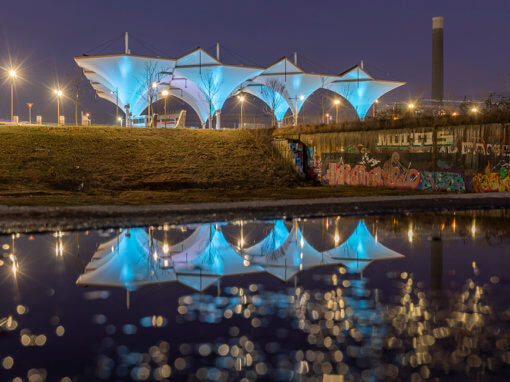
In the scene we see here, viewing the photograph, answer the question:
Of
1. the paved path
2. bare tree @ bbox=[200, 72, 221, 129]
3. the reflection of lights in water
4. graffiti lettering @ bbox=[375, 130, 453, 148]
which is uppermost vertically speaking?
bare tree @ bbox=[200, 72, 221, 129]

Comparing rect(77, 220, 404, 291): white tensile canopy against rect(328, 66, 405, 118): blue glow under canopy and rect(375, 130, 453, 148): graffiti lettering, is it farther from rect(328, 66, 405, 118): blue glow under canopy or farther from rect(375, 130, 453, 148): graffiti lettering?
rect(328, 66, 405, 118): blue glow under canopy

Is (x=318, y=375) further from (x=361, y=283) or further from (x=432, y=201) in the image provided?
(x=432, y=201)

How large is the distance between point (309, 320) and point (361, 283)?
6.09 feet

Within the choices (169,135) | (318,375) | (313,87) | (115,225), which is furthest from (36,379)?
(313,87)

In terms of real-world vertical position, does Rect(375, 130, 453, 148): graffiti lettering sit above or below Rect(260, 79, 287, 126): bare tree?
below

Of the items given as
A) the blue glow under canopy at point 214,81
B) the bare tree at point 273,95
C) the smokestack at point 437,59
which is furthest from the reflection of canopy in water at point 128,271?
the smokestack at point 437,59

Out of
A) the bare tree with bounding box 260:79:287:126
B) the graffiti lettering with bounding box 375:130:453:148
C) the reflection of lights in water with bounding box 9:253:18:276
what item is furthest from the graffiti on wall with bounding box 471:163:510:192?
the bare tree with bounding box 260:79:287:126

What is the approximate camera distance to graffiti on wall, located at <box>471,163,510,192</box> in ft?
76.7

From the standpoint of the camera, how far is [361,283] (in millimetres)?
6898

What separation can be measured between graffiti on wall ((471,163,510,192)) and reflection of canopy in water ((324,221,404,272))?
14.9 meters

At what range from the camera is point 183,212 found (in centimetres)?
1485

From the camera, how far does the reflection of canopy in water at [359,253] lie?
8.29 meters

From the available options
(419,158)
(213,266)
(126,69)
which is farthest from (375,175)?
(126,69)

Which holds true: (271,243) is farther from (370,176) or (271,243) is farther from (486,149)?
(370,176)
